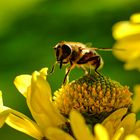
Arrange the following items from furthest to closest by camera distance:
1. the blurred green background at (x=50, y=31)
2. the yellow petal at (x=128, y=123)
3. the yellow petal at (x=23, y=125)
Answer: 1. the blurred green background at (x=50, y=31)
2. the yellow petal at (x=23, y=125)
3. the yellow petal at (x=128, y=123)

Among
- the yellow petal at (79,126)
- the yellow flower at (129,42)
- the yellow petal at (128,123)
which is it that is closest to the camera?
the yellow flower at (129,42)

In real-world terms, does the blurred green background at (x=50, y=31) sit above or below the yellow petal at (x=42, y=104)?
above

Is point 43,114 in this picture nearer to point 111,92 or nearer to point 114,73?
point 111,92

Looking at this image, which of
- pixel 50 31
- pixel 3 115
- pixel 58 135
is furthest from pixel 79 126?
pixel 50 31

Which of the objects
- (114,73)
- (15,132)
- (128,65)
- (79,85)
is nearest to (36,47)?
(114,73)

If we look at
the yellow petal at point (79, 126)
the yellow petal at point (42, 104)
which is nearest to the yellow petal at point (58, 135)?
the yellow petal at point (79, 126)

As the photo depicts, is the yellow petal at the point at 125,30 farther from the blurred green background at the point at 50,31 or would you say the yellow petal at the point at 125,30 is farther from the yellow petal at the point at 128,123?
the blurred green background at the point at 50,31

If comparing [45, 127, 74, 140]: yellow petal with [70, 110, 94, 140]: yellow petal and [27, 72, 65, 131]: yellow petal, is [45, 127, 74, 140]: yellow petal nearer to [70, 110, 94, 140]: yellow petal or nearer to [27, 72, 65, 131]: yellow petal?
[70, 110, 94, 140]: yellow petal
